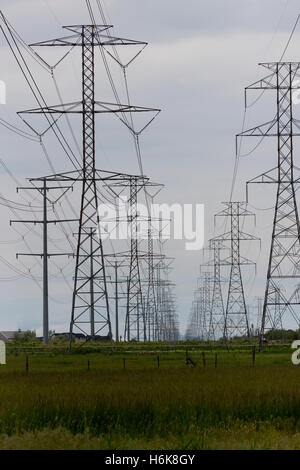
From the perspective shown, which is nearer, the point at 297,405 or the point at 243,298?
the point at 297,405

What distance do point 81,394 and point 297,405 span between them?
17.8ft

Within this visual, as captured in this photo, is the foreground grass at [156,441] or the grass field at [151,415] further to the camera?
the grass field at [151,415]

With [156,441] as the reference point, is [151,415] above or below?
above

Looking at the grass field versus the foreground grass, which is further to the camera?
the grass field

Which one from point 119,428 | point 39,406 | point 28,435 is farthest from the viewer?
point 39,406

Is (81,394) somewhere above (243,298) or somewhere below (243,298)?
below

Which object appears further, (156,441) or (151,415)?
(151,415)

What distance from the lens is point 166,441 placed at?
1777 centimetres

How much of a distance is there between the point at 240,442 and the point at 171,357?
49308mm
